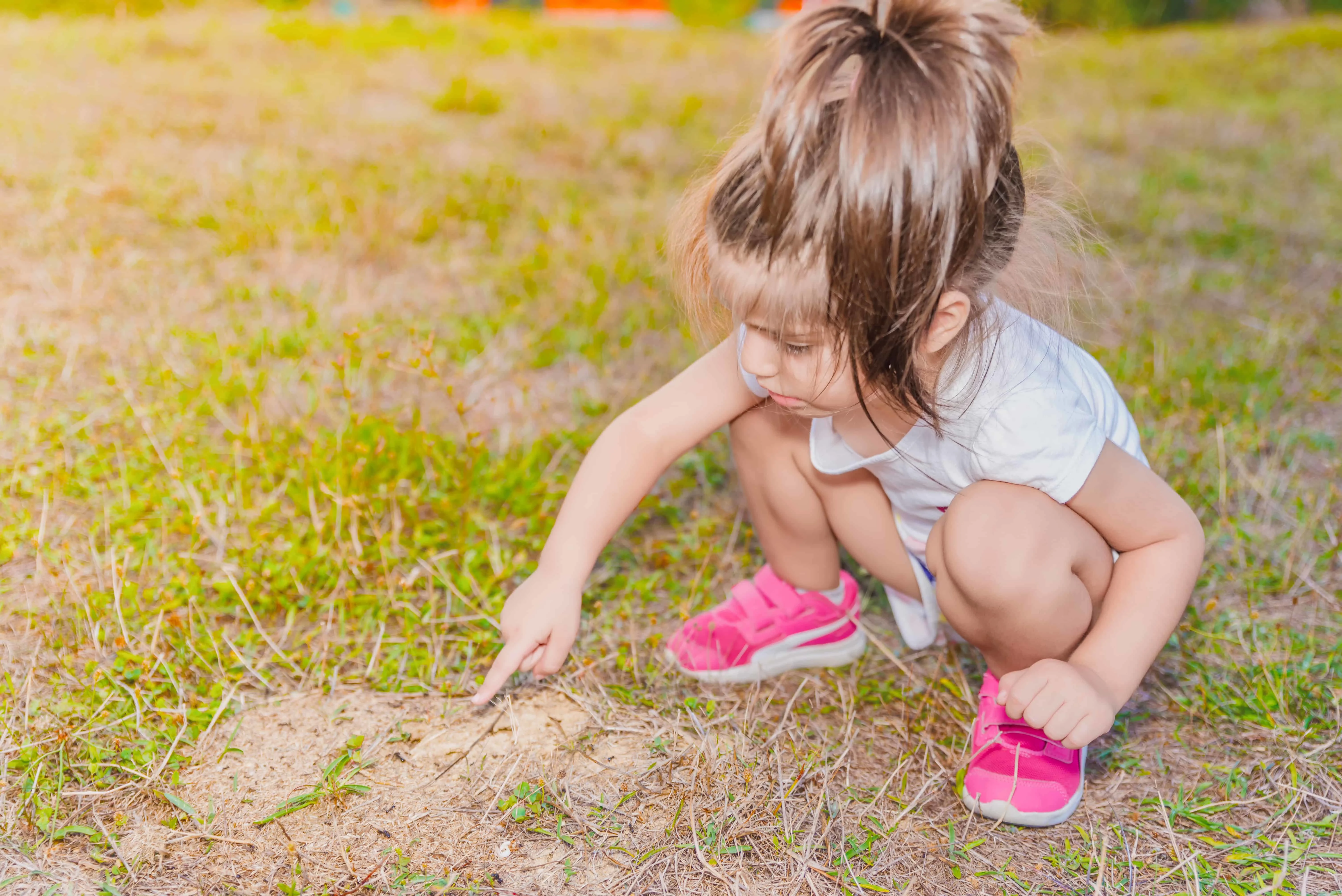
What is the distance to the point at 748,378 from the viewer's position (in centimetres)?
187

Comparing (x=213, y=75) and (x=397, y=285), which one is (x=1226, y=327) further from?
(x=213, y=75)

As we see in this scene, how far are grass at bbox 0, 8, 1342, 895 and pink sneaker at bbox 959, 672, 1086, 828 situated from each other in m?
0.04

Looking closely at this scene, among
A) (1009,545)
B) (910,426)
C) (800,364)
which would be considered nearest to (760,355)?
(800,364)

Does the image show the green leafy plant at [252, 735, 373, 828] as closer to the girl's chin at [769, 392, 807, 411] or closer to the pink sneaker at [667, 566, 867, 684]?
the pink sneaker at [667, 566, 867, 684]

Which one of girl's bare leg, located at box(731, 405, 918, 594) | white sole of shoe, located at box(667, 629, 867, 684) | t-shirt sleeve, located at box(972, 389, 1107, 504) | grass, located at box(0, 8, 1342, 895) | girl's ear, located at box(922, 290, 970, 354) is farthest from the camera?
white sole of shoe, located at box(667, 629, 867, 684)

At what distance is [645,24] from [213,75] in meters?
10.1

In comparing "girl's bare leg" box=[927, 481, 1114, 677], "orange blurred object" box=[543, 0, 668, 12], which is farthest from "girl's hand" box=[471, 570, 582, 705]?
"orange blurred object" box=[543, 0, 668, 12]

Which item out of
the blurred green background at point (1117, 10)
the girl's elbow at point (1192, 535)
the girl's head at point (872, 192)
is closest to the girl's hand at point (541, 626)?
the girl's head at point (872, 192)

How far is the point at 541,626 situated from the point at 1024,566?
0.83 m

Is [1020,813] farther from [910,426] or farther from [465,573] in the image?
[465,573]

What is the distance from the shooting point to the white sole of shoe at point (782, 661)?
86.7 inches

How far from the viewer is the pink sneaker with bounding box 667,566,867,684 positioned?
7.25 feet

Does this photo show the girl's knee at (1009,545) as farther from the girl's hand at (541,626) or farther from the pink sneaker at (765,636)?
the girl's hand at (541,626)

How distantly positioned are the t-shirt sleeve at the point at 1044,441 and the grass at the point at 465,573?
51 cm
